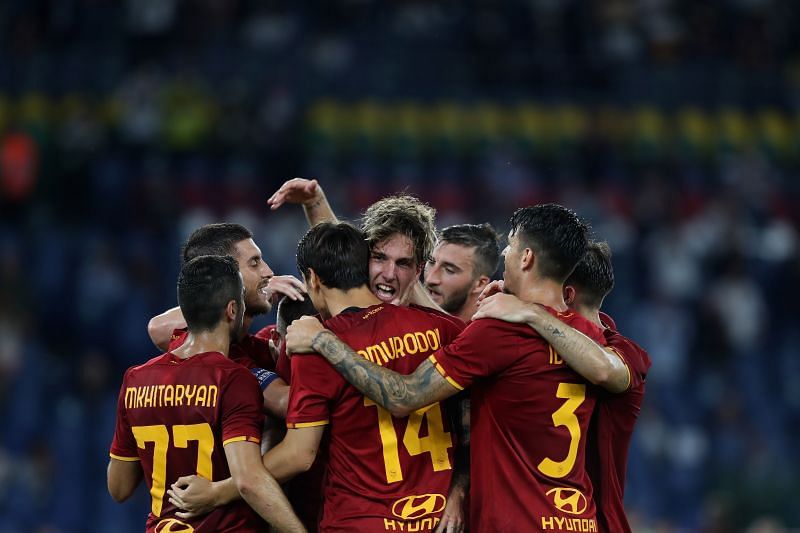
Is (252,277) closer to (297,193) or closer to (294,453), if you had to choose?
Answer: (297,193)

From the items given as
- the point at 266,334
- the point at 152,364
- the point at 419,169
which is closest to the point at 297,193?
the point at 266,334

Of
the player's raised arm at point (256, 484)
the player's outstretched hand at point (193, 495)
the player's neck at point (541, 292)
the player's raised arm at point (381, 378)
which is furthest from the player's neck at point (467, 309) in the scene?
the player's outstretched hand at point (193, 495)

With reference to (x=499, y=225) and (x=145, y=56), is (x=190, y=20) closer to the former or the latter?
(x=145, y=56)

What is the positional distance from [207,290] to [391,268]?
0.91 metres

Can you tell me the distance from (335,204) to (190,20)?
202 inches

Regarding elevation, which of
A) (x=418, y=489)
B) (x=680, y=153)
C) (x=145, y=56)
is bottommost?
(x=418, y=489)

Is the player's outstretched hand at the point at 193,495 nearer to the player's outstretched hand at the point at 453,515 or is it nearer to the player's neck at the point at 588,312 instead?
the player's outstretched hand at the point at 453,515

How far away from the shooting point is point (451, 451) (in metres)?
5.17

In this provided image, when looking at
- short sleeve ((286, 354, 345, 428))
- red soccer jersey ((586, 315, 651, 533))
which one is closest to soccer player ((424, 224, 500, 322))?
red soccer jersey ((586, 315, 651, 533))

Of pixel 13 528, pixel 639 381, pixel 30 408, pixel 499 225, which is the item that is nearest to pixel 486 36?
pixel 499 225

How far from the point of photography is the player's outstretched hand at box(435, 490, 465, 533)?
504 centimetres

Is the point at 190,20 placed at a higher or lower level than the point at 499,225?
higher

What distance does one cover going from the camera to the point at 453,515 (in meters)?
5.08

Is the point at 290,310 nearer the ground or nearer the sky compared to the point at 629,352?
nearer the sky
